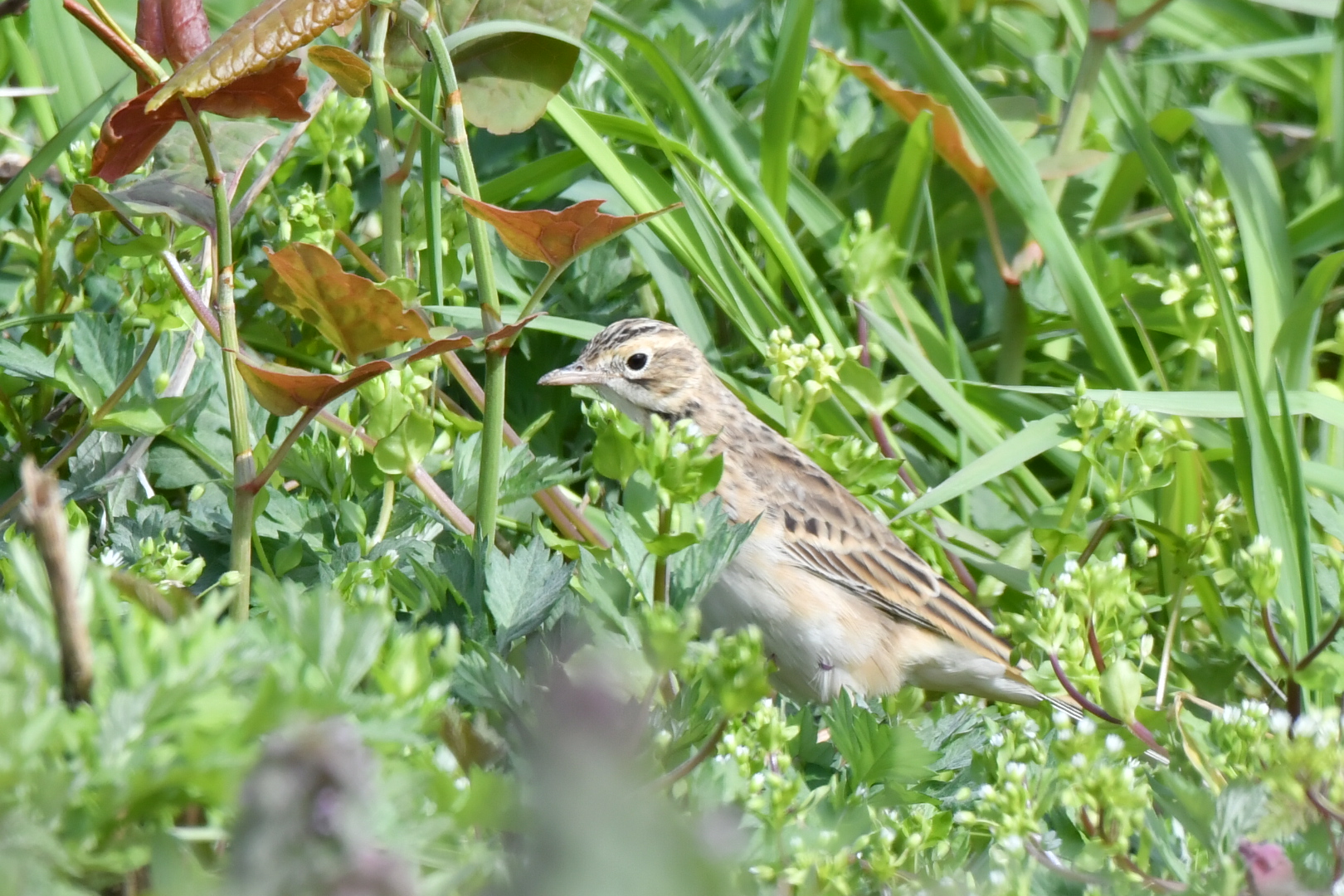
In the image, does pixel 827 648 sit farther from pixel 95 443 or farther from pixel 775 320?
pixel 95 443

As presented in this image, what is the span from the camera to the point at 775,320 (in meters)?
4.00

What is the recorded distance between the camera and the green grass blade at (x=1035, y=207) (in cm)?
402

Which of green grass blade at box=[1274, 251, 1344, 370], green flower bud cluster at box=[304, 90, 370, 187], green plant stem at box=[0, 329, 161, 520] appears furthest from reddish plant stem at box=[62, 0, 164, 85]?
green grass blade at box=[1274, 251, 1344, 370]

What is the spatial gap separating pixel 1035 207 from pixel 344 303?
2551 millimetres

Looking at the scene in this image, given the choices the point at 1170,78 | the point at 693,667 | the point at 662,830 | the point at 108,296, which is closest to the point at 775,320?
the point at 108,296

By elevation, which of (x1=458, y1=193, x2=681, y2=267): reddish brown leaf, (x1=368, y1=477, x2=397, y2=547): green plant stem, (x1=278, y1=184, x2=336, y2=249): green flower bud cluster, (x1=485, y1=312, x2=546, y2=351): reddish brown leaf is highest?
(x1=458, y1=193, x2=681, y2=267): reddish brown leaf

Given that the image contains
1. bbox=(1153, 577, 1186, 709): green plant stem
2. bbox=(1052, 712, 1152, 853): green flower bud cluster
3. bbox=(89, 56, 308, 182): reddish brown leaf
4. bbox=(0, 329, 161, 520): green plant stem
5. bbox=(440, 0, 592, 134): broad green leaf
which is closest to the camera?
bbox=(1052, 712, 1152, 853): green flower bud cluster

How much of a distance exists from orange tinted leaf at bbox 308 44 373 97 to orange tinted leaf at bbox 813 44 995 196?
2070 millimetres

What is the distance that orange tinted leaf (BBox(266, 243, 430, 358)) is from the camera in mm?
2115

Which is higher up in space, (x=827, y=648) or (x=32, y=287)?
(x=32, y=287)

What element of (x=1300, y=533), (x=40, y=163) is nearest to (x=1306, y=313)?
(x=1300, y=533)

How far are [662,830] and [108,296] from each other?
3126 millimetres

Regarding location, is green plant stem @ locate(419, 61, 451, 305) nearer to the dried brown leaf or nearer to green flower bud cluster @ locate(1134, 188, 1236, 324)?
the dried brown leaf

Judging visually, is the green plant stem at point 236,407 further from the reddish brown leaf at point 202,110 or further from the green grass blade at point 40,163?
the green grass blade at point 40,163
